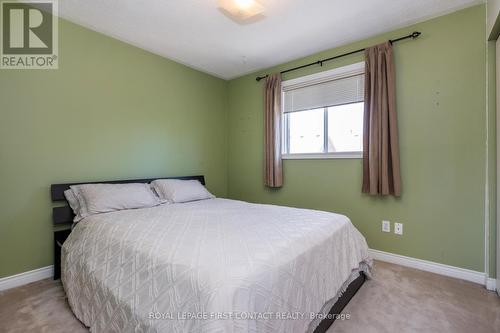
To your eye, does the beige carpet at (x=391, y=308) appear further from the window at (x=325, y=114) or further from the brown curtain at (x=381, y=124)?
the window at (x=325, y=114)

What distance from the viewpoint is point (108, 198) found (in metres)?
2.19

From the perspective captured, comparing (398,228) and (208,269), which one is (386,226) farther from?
(208,269)

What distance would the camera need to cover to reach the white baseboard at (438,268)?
2.07 meters

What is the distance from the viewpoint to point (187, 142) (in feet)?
11.2

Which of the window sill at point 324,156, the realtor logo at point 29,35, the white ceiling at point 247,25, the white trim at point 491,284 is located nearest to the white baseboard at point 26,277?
the realtor logo at point 29,35

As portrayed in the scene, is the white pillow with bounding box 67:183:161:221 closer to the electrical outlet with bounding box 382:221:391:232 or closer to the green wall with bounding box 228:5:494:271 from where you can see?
the green wall with bounding box 228:5:494:271

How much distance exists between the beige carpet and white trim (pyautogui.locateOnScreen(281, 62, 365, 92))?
2.20 m

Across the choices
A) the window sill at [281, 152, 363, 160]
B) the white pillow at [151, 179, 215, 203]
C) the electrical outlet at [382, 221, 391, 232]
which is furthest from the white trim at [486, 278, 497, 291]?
the white pillow at [151, 179, 215, 203]

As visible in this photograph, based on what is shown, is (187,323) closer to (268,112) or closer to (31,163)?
(31,163)

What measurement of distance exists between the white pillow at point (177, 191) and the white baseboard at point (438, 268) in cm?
210

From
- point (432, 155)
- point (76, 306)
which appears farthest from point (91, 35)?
point (432, 155)

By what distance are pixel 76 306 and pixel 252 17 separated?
2749 millimetres

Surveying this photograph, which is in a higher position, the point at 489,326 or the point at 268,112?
the point at 268,112

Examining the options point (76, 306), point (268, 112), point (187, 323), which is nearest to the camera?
point (187, 323)
